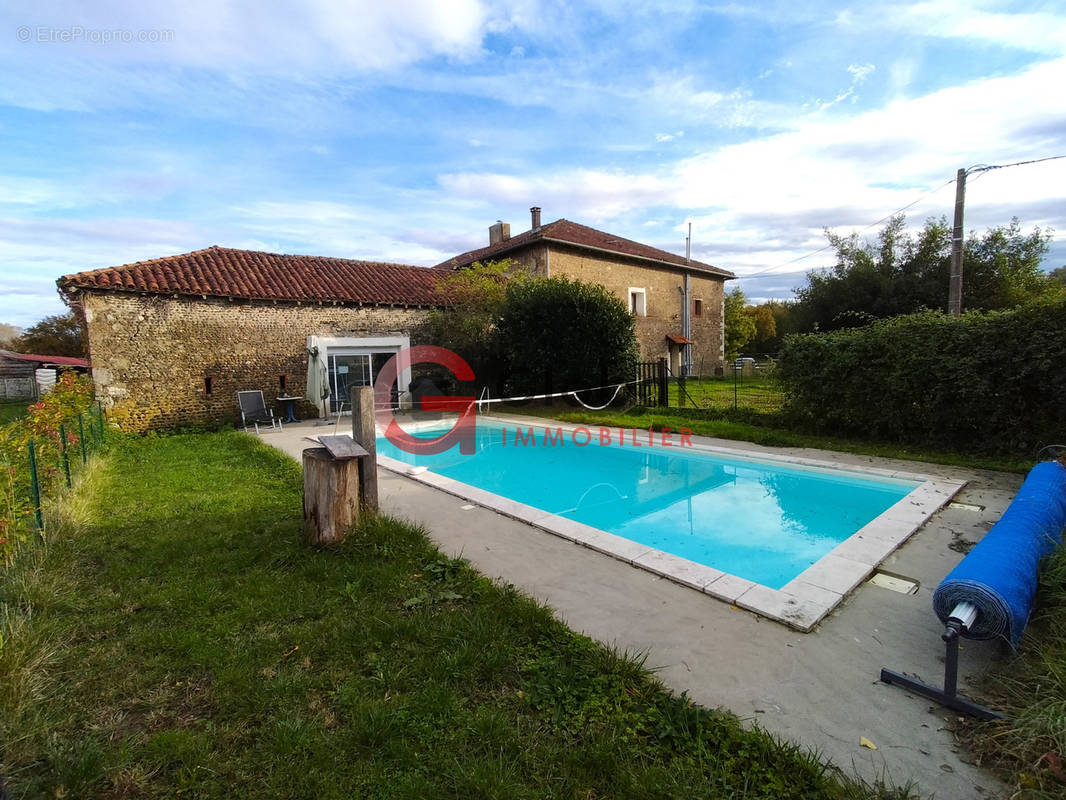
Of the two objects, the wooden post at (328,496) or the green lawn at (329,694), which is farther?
the wooden post at (328,496)

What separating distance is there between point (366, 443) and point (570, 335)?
378 inches

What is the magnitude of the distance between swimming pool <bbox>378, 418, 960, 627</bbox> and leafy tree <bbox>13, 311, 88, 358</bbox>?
41546 millimetres

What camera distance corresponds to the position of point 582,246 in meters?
19.5

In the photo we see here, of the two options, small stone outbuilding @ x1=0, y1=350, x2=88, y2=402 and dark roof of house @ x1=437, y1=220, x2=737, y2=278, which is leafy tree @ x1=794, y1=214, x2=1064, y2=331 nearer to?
dark roof of house @ x1=437, y1=220, x2=737, y2=278

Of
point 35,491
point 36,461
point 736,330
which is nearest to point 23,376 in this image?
point 36,461

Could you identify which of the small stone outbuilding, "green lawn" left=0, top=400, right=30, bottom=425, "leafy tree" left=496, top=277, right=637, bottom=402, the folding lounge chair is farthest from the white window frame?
the small stone outbuilding

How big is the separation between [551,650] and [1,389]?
40.6 metres

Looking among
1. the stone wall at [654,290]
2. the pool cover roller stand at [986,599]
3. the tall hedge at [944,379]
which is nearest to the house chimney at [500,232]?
the stone wall at [654,290]

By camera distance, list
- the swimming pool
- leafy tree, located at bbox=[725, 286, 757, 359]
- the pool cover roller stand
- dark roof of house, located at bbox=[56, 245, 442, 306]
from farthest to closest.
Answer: leafy tree, located at bbox=[725, 286, 757, 359]
dark roof of house, located at bbox=[56, 245, 442, 306]
the swimming pool
the pool cover roller stand

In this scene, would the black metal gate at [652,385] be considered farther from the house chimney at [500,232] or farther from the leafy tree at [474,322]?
the house chimney at [500,232]

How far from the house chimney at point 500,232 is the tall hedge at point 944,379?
17.1m

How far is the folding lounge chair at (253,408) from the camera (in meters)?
12.4

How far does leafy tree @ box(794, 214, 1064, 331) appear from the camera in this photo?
21312 millimetres

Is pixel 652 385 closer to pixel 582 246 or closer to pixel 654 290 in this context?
pixel 582 246
